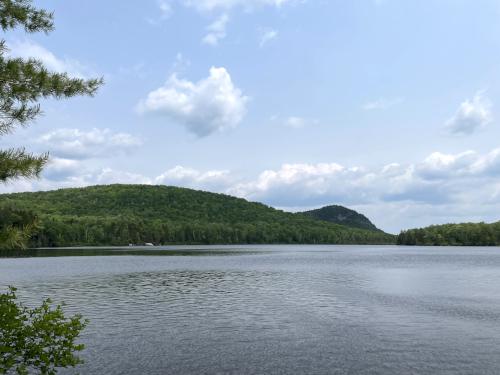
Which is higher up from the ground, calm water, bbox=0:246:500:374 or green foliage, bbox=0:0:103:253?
green foliage, bbox=0:0:103:253

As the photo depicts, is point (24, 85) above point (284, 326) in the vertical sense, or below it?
above

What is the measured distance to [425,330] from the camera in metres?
39.2

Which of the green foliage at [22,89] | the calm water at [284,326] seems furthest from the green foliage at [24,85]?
the calm water at [284,326]

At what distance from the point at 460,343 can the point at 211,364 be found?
18.4m

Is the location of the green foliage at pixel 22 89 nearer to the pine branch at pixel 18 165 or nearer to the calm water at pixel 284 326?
the pine branch at pixel 18 165

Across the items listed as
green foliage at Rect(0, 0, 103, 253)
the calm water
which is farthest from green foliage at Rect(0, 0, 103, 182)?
the calm water

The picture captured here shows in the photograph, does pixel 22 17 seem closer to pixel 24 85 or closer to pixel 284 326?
pixel 24 85

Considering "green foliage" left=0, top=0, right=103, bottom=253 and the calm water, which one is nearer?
"green foliage" left=0, top=0, right=103, bottom=253

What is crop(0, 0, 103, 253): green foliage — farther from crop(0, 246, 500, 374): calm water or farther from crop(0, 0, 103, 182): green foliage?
crop(0, 246, 500, 374): calm water

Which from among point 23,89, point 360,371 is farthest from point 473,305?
point 23,89

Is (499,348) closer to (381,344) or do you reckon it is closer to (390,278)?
(381,344)

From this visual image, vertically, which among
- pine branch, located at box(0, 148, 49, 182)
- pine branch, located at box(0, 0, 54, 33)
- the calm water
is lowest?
the calm water

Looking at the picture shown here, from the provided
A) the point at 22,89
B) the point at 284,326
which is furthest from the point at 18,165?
the point at 284,326

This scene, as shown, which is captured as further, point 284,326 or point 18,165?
point 284,326
